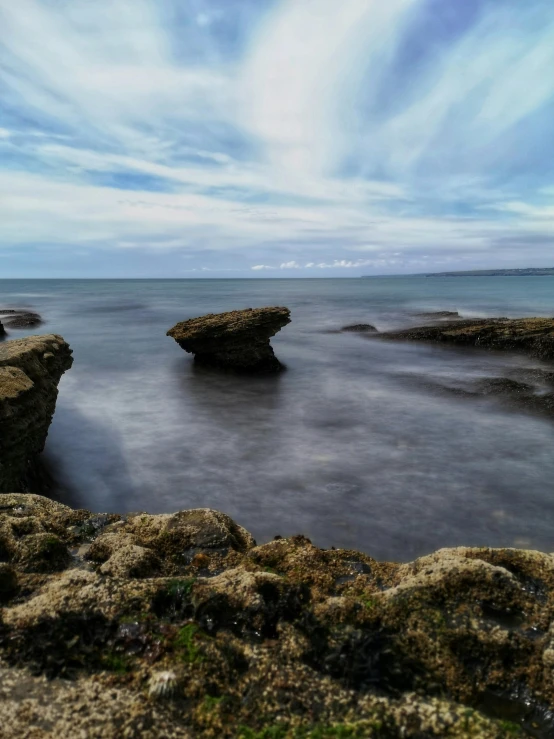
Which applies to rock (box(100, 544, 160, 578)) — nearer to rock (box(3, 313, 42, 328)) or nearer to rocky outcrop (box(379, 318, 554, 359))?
rocky outcrop (box(379, 318, 554, 359))

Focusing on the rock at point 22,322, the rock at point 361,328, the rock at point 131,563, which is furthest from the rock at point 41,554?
the rock at point 22,322

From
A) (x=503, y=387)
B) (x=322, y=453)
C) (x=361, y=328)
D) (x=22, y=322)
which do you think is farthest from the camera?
(x=22, y=322)

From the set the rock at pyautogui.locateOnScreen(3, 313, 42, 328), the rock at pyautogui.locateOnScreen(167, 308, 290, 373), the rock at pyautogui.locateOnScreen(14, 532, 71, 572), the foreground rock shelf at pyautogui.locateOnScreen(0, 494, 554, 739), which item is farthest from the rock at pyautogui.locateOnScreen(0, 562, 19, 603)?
the rock at pyautogui.locateOnScreen(3, 313, 42, 328)

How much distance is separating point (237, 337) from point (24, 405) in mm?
12332

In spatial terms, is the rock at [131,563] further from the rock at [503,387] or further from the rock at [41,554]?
the rock at [503,387]

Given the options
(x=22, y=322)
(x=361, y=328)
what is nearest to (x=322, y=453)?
(x=361, y=328)

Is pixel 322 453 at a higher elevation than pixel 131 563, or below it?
below

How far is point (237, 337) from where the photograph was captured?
66.3 ft

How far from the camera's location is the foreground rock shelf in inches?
99.8

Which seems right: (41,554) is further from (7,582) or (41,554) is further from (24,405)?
(24,405)

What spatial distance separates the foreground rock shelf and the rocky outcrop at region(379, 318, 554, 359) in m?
22.2

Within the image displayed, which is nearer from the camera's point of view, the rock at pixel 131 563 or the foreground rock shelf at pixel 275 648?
the foreground rock shelf at pixel 275 648

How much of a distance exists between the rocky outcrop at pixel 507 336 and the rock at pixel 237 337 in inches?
470

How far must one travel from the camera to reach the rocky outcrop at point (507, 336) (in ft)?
77.8
